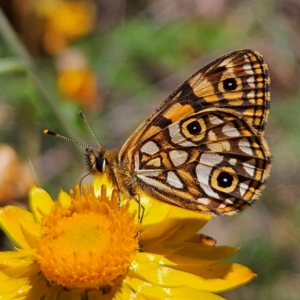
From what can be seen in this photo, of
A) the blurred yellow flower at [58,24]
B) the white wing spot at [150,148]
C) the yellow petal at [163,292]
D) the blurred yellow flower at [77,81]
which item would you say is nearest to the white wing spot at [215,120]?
the white wing spot at [150,148]

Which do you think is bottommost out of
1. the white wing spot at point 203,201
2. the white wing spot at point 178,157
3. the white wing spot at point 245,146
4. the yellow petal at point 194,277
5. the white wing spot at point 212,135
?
the yellow petal at point 194,277

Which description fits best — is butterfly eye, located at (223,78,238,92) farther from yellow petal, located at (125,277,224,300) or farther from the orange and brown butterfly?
yellow petal, located at (125,277,224,300)

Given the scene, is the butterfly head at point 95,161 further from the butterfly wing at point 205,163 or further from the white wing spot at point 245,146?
the white wing spot at point 245,146

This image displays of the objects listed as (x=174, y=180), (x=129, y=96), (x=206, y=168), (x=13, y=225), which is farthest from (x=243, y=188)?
(x=129, y=96)

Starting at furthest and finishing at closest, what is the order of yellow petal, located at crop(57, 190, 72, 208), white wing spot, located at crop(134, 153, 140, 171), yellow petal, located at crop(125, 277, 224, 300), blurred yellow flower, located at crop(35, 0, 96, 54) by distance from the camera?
blurred yellow flower, located at crop(35, 0, 96, 54)
yellow petal, located at crop(57, 190, 72, 208)
white wing spot, located at crop(134, 153, 140, 171)
yellow petal, located at crop(125, 277, 224, 300)

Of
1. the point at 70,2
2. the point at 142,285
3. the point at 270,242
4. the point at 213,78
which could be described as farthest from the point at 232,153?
the point at 70,2

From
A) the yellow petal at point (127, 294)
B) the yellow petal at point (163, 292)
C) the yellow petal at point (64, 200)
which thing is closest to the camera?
the yellow petal at point (163, 292)

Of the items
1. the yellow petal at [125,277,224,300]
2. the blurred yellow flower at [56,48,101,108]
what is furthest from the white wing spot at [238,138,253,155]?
the blurred yellow flower at [56,48,101,108]

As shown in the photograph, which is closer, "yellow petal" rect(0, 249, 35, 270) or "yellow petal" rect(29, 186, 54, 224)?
"yellow petal" rect(0, 249, 35, 270)
